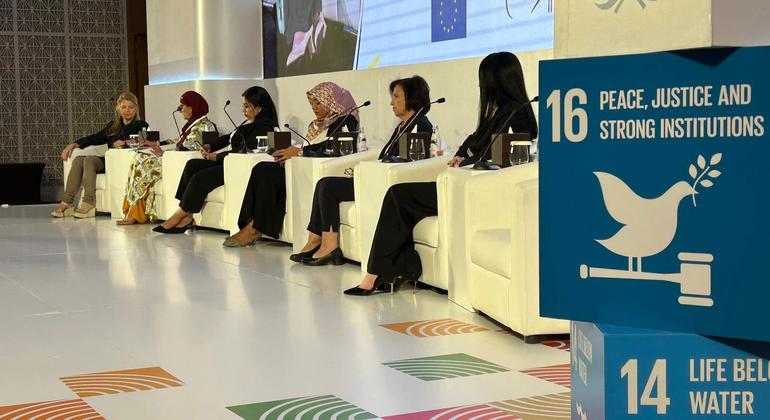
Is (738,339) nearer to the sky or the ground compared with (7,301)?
nearer to the sky

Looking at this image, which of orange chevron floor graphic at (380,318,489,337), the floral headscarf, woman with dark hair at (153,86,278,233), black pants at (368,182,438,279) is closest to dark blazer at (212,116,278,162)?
woman with dark hair at (153,86,278,233)

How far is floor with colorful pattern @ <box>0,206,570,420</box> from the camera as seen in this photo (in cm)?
289

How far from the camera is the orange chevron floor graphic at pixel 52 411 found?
280cm

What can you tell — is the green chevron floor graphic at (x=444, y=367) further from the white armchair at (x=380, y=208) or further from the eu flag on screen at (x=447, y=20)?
the eu flag on screen at (x=447, y=20)

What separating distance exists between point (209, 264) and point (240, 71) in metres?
3.81

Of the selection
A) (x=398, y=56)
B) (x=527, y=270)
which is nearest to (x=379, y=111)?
(x=398, y=56)

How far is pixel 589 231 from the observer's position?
158 cm

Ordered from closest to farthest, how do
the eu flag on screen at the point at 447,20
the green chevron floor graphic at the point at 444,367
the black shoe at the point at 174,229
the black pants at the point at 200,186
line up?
the green chevron floor graphic at the point at 444,367, the eu flag on screen at the point at 447,20, the black pants at the point at 200,186, the black shoe at the point at 174,229

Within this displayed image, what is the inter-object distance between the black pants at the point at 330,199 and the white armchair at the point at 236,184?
2.81ft

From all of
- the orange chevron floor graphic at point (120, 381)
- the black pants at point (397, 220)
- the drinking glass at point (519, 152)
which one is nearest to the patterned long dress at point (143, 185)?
the black pants at point (397, 220)

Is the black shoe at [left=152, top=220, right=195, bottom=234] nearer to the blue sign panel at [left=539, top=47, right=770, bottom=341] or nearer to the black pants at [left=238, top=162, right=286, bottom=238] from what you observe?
the black pants at [left=238, top=162, right=286, bottom=238]

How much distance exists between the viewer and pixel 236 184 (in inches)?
279

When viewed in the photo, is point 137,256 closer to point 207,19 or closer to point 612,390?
point 207,19

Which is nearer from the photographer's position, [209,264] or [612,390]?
[612,390]
